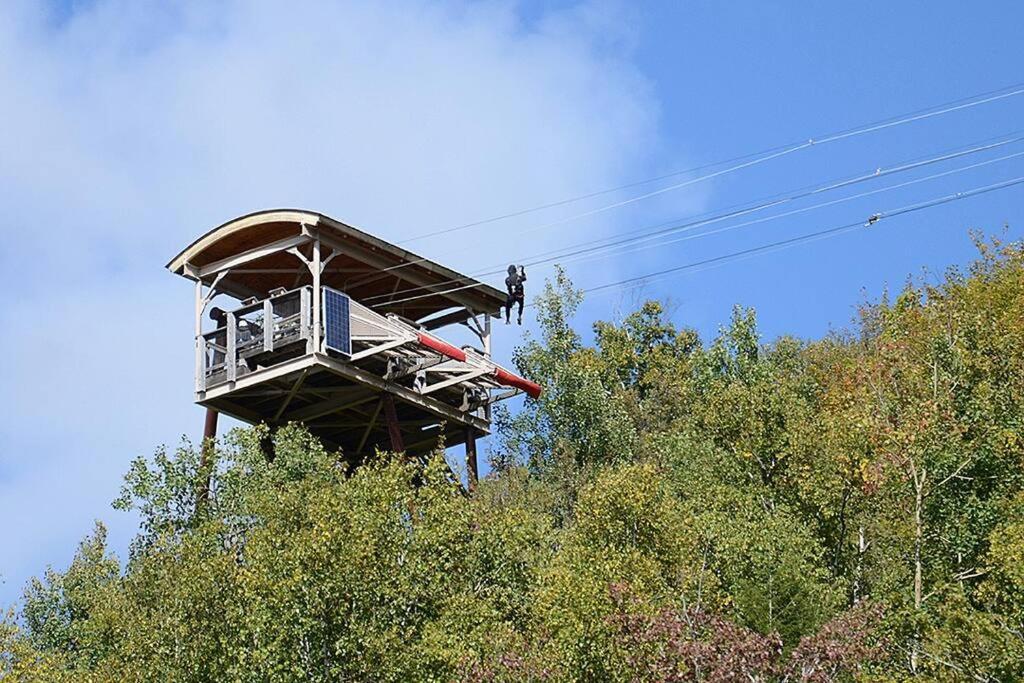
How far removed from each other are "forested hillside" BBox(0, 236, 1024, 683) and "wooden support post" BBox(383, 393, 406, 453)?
112 centimetres

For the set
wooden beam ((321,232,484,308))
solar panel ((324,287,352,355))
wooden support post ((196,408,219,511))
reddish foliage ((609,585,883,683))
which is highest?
wooden beam ((321,232,484,308))

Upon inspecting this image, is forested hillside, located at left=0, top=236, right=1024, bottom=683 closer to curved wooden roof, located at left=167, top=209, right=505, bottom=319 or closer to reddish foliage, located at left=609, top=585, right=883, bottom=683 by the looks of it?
reddish foliage, located at left=609, top=585, right=883, bottom=683

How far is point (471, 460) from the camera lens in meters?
47.6

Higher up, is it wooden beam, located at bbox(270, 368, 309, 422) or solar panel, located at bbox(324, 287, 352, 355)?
solar panel, located at bbox(324, 287, 352, 355)

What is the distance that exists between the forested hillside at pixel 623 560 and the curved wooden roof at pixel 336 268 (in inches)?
185

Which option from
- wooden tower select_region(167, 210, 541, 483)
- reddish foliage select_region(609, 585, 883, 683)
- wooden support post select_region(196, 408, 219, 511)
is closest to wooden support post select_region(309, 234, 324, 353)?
wooden tower select_region(167, 210, 541, 483)

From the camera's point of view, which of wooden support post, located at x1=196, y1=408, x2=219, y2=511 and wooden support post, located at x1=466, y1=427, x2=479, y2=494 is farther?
wooden support post, located at x1=466, y1=427, x2=479, y2=494

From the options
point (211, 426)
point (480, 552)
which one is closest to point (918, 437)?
point (480, 552)

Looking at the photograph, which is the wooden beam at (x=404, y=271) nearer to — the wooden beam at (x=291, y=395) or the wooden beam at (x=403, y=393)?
the wooden beam at (x=403, y=393)

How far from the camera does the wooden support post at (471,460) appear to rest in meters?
46.2

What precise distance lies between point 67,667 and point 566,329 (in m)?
25.1

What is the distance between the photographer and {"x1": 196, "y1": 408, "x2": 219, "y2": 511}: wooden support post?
4362cm

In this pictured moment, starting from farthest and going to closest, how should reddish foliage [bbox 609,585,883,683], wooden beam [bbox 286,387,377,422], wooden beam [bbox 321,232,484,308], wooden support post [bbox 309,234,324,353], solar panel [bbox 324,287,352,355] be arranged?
1. wooden beam [bbox 286,387,377,422]
2. wooden beam [bbox 321,232,484,308]
3. solar panel [bbox 324,287,352,355]
4. wooden support post [bbox 309,234,324,353]
5. reddish foliage [bbox 609,585,883,683]

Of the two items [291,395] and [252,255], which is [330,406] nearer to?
[291,395]
